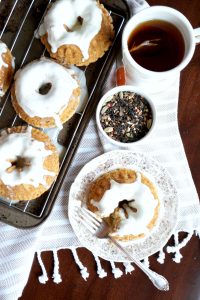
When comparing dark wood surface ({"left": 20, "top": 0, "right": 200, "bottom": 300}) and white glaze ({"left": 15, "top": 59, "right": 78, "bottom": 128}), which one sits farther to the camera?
dark wood surface ({"left": 20, "top": 0, "right": 200, "bottom": 300})

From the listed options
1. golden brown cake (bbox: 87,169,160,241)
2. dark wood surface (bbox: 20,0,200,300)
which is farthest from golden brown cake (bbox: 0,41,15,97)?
dark wood surface (bbox: 20,0,200,300)

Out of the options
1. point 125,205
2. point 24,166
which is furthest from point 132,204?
point 24,166

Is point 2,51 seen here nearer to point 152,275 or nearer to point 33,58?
point 33,58

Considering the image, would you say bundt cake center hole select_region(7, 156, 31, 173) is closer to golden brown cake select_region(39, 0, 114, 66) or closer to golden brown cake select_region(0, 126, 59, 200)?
golden brown cake select_region(0, 126, 59, 200)

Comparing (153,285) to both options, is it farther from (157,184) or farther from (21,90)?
(21,90)

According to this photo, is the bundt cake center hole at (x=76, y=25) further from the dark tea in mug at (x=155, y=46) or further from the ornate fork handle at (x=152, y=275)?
the ornate fork handle at (x=152, y=275)

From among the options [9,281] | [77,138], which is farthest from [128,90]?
[9,281]

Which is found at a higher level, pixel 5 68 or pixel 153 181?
pixel 5 68
